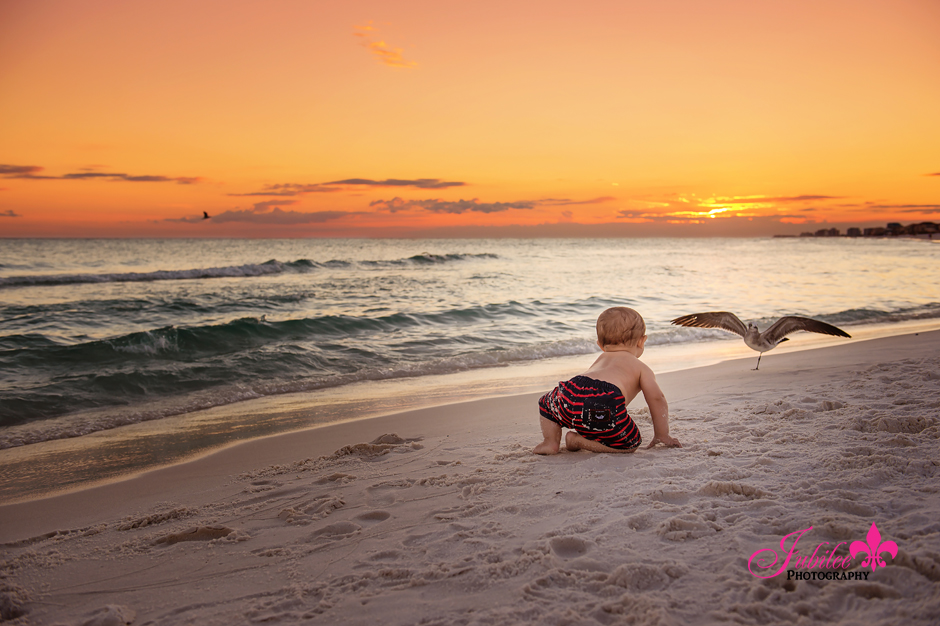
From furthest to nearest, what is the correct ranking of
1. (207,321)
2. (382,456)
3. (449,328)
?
(207,321), (449,328), (382,456)

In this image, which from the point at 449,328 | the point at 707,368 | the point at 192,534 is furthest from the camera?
the point at 449,328

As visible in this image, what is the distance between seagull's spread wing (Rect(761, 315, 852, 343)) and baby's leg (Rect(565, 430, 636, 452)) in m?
3.75

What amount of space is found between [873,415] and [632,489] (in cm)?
228

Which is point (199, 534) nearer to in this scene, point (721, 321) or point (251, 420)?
point (251, 420)

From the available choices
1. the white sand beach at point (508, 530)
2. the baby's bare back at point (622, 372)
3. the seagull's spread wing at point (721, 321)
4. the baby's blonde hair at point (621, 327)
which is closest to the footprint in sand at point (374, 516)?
the white sand beach at point (508, 530)

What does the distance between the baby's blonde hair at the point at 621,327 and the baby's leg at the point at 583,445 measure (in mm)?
714

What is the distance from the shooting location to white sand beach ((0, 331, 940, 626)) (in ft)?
6.21

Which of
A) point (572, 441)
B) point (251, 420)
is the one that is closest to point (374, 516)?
point (572, 441)

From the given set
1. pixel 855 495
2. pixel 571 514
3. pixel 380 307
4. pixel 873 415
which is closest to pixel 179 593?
pixel 571 514

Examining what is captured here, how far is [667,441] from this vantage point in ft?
12.0

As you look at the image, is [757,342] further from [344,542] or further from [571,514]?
[344,542]

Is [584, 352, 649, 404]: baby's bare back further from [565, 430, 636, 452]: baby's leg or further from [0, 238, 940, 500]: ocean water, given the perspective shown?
[0, 238, 940, 500]: ocean water

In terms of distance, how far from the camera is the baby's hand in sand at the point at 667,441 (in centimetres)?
361

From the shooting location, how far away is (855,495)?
2508mm
